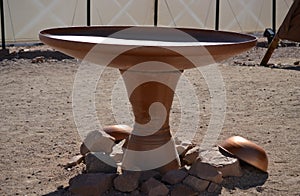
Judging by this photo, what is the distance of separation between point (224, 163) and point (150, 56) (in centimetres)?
89

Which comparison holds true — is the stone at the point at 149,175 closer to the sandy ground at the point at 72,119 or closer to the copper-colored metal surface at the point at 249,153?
the sandy ground at the point at 72,119

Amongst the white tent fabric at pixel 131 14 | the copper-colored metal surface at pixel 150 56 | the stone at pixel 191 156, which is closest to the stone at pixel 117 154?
the copper-colored metal surface at pixel 150 56

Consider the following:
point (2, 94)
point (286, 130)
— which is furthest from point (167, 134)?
point (2, 94)

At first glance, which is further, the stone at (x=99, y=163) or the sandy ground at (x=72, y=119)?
the sandy ground at (x=72, y=119)

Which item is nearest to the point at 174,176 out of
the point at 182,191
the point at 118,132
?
the point at 182,191

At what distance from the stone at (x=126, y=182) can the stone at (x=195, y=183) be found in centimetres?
26

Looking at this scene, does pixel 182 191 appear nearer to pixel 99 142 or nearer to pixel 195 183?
pixel 195 183

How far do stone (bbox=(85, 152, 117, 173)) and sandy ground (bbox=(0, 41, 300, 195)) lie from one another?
0.59 ft

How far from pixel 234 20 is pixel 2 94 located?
20.8ft

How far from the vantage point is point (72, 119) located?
4.43 metres

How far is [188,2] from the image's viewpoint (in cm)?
1010

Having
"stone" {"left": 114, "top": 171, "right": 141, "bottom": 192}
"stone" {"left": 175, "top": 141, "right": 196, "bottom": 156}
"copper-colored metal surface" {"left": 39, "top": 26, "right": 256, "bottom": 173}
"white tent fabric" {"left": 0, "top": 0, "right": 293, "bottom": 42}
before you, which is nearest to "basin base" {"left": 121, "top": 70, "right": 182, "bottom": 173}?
"copper-colored metal surface" {"left": 39, "top": 26, "right": 256, "bottom": 173}

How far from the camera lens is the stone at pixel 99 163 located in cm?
298

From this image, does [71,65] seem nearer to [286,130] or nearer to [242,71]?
[242,71]
